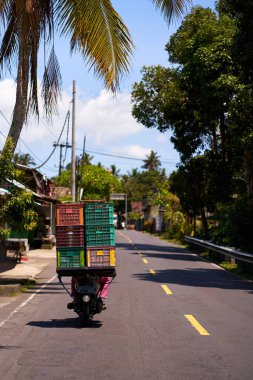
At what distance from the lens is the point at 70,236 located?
34.2ft

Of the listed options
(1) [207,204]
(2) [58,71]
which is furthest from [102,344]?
(1) [207,204]

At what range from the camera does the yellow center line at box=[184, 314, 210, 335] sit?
9.97 meters

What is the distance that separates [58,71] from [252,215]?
1235 cm

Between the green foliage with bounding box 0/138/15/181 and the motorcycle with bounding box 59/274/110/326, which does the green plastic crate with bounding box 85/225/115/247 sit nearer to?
the motorcycle with bounding box 59/274/110/326

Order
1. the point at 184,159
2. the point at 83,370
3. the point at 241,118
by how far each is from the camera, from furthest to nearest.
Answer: the point at 184,159 → the point at 241,118 → the point at 83,370

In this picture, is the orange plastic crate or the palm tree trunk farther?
the palm tree trunk

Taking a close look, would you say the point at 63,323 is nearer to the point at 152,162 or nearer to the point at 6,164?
the point at 6,164

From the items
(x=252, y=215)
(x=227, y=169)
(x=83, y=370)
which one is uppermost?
(x=227, y=169)

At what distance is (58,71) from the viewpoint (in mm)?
14133

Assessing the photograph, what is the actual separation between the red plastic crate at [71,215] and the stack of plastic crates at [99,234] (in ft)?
0.30

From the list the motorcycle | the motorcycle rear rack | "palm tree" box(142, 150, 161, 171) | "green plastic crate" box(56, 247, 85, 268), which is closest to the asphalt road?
the motorcycle

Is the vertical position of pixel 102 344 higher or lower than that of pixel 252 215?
lower

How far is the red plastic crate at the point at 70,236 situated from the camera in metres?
10.4

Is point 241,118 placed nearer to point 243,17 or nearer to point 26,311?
point 243,17
